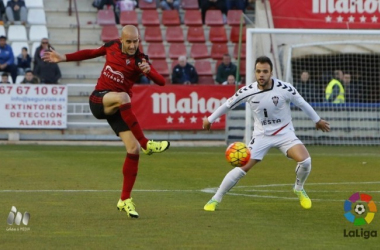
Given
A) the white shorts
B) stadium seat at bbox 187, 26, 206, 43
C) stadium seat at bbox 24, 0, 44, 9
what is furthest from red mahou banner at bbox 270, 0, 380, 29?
the white shorts

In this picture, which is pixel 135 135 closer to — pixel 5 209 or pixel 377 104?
pixel 5 209

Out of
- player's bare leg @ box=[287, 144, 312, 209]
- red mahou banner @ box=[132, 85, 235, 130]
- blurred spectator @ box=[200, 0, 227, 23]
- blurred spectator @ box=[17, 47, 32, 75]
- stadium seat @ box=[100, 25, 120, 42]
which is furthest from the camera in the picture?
blurred spectator @ box=[200, 0, 227, 23]

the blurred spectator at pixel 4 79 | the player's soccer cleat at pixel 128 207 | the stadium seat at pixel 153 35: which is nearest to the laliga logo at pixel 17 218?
the player's soccer cleat at pixel 128 207

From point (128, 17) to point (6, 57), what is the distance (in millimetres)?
4719

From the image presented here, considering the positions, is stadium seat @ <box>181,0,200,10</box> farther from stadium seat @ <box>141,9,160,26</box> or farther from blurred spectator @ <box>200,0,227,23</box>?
stadium seat @ <box>141,9,160,26</box>

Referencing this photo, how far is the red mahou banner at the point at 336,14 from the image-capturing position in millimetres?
29906

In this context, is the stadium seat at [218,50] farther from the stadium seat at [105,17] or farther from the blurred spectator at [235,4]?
the stadium seat at [105,17]

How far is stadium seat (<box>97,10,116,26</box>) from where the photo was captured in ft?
102

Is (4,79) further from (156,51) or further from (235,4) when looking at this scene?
(235,4)

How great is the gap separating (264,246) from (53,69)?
19.7 metres

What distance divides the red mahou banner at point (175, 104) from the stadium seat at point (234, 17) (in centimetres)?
493

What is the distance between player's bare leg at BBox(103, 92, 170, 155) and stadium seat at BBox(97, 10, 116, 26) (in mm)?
19840

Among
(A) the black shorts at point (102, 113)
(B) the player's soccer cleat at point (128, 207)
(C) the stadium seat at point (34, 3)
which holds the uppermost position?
(C) the stadium seat at point (34, 3)

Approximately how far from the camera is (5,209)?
38.7 feet
